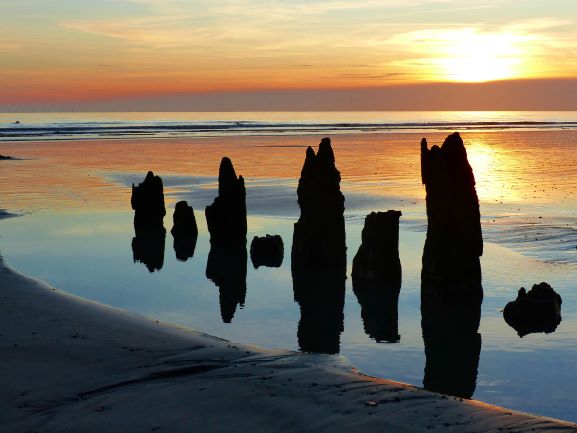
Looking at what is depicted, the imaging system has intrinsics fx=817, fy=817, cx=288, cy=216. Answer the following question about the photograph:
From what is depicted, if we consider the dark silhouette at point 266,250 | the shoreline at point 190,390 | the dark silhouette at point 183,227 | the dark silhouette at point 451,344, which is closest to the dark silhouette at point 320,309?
the shoreline at point 190,390

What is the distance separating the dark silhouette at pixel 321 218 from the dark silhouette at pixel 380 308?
5.94ft

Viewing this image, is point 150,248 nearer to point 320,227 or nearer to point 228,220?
point 228,220

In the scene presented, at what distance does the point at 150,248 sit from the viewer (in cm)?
3108

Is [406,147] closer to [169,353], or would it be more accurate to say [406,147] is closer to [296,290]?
[296,290]

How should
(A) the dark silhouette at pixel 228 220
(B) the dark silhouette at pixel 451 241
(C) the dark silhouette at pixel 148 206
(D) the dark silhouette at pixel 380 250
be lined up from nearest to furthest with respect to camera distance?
1. (B) the dark silhouette at pixel 451 241
2. (D) the dark silhouette at pixel 380 250
3. (A) the dark silhouette at pixel 228 220
4. (C) the dark silhouette at pixel 148 206

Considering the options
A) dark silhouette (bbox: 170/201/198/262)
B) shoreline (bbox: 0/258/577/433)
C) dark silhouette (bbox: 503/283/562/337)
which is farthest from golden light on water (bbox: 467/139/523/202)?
shoreline (bbox: 0/258/577/433)

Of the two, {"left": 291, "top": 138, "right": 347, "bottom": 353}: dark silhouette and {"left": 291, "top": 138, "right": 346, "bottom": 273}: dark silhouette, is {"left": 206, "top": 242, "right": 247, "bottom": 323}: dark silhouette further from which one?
{"left": 291, "top": 138, "right": 346, "bottom": 273}: dark silhouette

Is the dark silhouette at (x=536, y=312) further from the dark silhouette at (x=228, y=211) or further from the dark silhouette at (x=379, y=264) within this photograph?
the dark silhouette at (x=228, y=211)

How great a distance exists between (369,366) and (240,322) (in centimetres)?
472

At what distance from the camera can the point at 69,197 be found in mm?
45406

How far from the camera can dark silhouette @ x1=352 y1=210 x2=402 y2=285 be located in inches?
929

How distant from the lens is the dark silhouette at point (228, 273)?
891 inches

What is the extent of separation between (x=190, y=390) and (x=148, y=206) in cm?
2164

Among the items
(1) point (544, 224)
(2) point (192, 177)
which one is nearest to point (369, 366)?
(1) point (544, 224)
